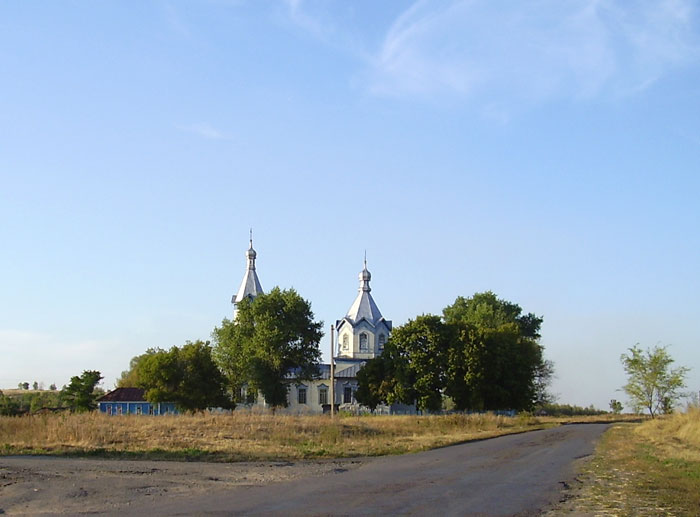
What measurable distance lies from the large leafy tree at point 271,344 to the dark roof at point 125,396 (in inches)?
382

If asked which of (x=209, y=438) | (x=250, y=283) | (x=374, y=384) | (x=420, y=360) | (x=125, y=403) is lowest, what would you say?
(x=209, y=438)

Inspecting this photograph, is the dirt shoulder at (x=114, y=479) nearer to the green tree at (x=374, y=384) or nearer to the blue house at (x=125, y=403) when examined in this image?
the green tree at (x=374, y=384)

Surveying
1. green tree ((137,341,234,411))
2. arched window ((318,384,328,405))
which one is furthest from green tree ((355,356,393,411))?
arched window ((318,384,328,405))

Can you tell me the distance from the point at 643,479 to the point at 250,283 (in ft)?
242

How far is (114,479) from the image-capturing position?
52.1 feet

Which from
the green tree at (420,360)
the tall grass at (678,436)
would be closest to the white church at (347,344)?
the green tree at (420,360)

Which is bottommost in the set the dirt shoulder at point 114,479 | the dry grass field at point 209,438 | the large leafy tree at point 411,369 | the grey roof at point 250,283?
the dirt shoulder at point 114,479

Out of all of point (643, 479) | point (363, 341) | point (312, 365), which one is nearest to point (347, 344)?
point (363, 341)

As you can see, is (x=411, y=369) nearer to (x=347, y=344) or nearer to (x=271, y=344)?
(x=271, y=344)

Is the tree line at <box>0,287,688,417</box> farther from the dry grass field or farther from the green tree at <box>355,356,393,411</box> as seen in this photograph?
the dry grass field

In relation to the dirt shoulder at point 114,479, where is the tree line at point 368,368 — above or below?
above

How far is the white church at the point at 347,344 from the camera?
8438cm

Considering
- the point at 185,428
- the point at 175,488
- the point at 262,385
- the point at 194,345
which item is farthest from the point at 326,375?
the point at 175,488

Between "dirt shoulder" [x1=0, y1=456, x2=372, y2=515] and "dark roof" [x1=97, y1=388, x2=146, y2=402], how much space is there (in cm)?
5374
